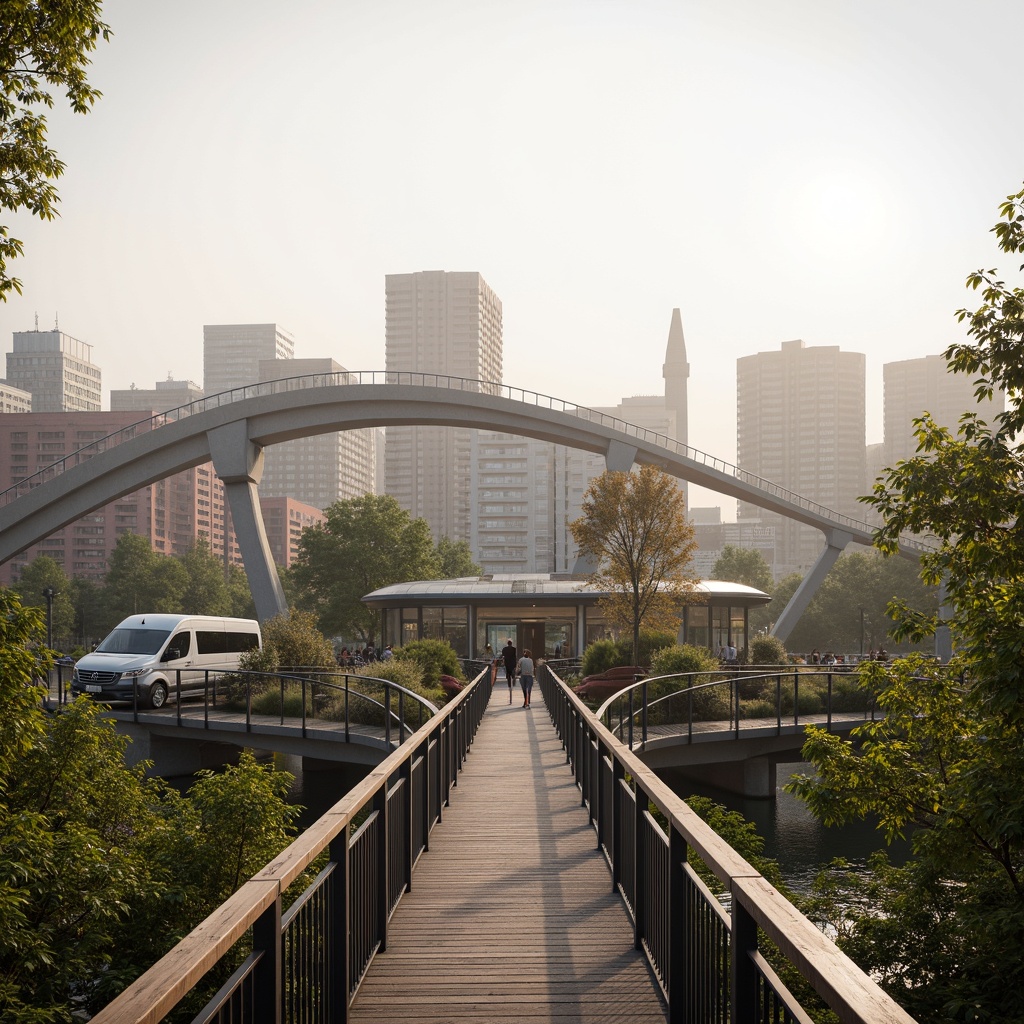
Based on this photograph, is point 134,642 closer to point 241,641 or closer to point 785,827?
point 241,641

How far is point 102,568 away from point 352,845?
507ft

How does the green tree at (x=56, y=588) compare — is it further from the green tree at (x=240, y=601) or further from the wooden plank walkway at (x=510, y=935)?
the wooden plank walkway at (x=510, y=935)

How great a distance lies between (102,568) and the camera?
148 m

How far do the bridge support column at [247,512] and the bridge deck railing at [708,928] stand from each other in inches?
1403

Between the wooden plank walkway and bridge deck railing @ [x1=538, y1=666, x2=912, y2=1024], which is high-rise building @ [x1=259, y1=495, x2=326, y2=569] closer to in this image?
the wooden plank walkway

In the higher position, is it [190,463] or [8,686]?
[190,463]

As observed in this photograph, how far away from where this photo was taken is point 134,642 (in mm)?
27000

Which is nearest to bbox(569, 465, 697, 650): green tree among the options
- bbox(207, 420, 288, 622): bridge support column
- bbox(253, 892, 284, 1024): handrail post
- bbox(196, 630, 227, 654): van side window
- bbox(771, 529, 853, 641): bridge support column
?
bbox(196, 630, 227, 654): van side window

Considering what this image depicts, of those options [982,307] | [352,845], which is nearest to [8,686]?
[352,845]

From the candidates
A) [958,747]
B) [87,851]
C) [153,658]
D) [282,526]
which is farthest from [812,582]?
[282,526]

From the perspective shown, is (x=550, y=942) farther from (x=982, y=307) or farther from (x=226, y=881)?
(x=982, y=307)

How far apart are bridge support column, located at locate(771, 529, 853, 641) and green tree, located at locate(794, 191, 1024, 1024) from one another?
41.6m

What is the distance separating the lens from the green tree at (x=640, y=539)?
33625 mm

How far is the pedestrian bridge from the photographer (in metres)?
2.95
